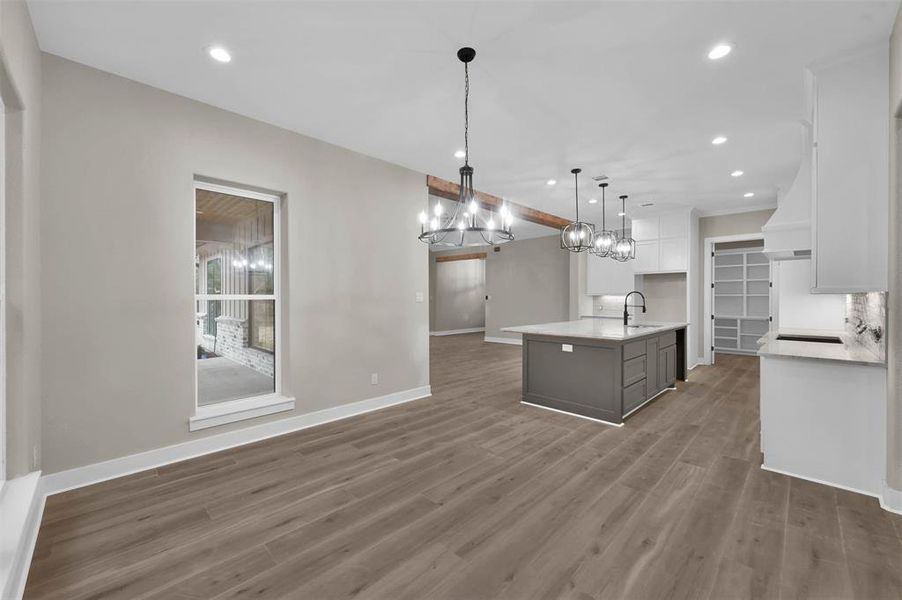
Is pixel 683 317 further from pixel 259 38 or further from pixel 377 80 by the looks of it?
pixel 259 38

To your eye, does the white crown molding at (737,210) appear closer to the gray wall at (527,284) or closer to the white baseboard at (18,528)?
the gray wall at (527,284)

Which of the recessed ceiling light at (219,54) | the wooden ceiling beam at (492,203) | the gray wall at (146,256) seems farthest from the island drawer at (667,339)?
the recessed ceiling light at (219,54)

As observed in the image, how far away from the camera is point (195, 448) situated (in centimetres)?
306

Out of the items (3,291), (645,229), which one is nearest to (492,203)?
(645,229)

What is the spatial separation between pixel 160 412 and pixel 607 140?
4.63 m

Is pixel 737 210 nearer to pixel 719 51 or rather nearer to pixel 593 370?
pixel 593 370

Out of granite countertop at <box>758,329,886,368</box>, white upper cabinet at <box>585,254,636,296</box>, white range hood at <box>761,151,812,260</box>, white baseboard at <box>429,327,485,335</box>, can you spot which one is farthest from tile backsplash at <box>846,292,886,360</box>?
white baseboard at <box>429,327,485,335</box>

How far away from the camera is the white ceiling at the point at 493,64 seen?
218 centimetres

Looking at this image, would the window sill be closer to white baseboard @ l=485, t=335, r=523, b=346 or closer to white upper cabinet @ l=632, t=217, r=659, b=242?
white upper cabinet @ l=632, t=217, r=659, b=242

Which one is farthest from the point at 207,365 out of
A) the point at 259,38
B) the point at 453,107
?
the point at 453,107

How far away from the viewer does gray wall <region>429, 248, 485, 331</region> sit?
1238cm

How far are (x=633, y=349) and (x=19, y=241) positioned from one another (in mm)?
4741

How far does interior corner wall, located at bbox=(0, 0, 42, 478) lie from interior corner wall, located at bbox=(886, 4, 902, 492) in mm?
4674

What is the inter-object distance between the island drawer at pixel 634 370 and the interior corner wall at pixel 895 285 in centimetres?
180
